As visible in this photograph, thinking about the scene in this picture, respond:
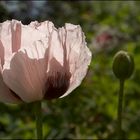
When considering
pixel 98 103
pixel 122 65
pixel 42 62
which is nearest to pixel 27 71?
pixel 42 62

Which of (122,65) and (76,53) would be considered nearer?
(76,53)

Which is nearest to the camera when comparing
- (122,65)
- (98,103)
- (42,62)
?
(42,62)

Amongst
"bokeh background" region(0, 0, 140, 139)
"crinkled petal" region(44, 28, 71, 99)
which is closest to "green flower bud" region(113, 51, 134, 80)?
"crinkled petal" region(44, 28, 71, 99)

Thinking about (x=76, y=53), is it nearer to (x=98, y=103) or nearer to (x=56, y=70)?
(x=56, y=70)

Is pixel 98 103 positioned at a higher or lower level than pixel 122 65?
lower

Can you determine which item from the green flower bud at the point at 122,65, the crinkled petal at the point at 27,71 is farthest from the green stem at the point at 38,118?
the green flower bud at the point at 122,65

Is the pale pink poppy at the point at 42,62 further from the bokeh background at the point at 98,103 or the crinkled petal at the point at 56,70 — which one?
the bokeh background at the point at 98,103
